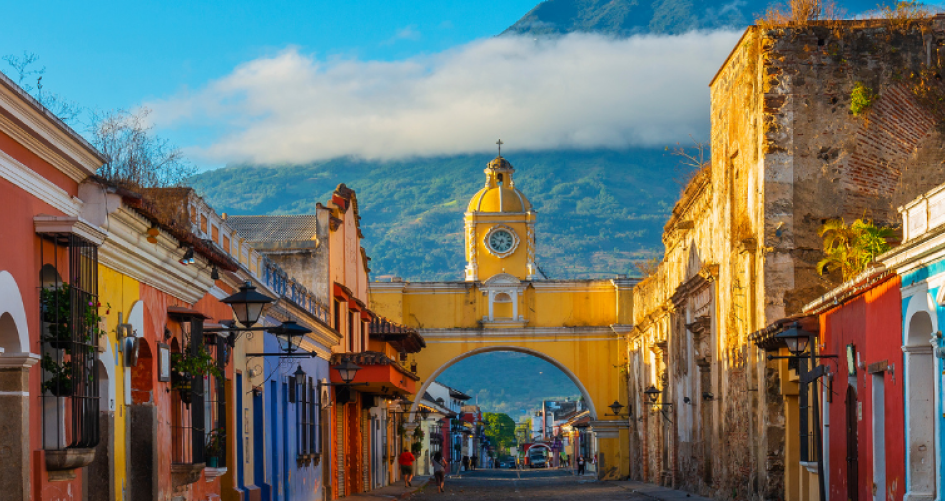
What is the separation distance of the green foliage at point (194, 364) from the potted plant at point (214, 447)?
0.87m

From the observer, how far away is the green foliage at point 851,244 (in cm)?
1744

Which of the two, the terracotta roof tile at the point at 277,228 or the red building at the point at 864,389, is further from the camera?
the terracotta roof tile at the point at 277,228

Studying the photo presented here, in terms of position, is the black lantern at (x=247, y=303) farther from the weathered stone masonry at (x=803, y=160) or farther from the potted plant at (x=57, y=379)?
the weathered stone masonry at (x=803, y=160)

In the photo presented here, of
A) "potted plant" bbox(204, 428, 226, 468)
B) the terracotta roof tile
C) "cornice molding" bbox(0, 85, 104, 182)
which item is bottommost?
"potted plant" bbox(204, 428, 226, 468)

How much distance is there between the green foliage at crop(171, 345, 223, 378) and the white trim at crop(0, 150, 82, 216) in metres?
3.09

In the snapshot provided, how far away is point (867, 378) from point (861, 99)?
6180 mm

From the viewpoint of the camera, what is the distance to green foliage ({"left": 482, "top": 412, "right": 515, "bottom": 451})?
13650 cm

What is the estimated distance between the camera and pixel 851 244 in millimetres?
18109

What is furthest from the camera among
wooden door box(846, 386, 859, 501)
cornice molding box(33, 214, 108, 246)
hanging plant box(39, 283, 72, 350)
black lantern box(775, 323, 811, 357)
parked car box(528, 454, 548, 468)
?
parked car box(528, 454, 548, 468)

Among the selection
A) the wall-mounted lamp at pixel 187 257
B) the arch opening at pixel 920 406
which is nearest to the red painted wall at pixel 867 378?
the arch opening at pixel 920 406

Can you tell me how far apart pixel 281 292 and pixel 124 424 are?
896 cm

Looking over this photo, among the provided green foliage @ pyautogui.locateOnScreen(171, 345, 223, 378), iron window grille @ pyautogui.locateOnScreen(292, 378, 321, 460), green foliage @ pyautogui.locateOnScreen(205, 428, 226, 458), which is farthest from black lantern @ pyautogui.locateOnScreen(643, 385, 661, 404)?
green foliage @ pyautogui.locateOnScreen(171, 345, 223, 378)

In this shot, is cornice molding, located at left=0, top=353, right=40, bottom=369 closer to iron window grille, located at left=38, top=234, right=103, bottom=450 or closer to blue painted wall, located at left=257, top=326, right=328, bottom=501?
iron window grille, located at left=38, top=234, right=103, bottom=450

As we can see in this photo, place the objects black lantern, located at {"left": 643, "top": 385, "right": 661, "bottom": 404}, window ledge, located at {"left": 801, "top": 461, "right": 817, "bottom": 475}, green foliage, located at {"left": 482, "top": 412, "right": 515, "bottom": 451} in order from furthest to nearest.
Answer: green foliage, located at {"left": 482, "top": 412, "right": 515, "bottom": 451}, black lantern, located at {"left": 643, "top": 385, "right": 661, "bottom": 404}, window ledge, located at {"left": 801, "top": 461, "right": 817, "bottom": 475}
